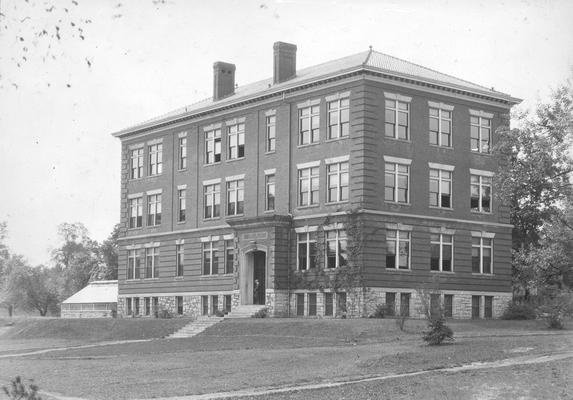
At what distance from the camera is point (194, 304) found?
182 ft

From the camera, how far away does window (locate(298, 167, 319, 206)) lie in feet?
157

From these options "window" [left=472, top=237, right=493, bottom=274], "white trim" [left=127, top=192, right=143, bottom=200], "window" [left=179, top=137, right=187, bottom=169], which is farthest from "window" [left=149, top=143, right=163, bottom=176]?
"window" [left=472, top=237, right=493, bottom=274]

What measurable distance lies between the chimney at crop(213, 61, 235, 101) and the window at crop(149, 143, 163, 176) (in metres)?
5.05

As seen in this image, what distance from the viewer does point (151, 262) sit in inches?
2383

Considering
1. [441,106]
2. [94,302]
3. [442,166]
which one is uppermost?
[441,106]

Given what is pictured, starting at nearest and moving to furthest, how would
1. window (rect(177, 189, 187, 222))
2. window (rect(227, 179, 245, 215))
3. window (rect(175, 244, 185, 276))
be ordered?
window (rect(227, 179, 245, 215))
window (rect(175, 244, 185, 276))
window (rect(177, 189, 187, 222))

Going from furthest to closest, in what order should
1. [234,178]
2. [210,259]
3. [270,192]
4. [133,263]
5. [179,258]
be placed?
[133,263] < [179,258] < [210,259] < [234,178] < [270,192]

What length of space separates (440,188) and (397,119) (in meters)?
4.47

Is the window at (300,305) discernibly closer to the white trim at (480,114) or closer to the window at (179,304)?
the window at (179,304)

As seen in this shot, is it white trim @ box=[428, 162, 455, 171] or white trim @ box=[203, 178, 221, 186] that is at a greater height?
white trim @ box=[428, 162, 455, 171]

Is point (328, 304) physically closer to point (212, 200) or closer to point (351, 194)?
point (351, 194)

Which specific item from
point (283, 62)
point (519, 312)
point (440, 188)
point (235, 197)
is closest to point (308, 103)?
point (283, 62)

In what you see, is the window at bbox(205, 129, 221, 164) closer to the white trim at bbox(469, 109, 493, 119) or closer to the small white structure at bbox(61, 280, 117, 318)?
the white trim at bbox(469, 109, 493, 119)

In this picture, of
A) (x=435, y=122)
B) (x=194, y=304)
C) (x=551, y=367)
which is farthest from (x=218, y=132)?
(x=551, y=367)
